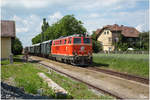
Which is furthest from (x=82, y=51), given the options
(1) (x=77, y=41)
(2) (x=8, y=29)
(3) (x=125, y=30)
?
(3) (x=125, y=30)

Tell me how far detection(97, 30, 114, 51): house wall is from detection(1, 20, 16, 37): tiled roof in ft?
113

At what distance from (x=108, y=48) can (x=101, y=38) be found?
5.13 meters

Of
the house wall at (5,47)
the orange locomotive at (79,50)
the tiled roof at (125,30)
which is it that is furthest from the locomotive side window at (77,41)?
the tiled roof at (125,30)

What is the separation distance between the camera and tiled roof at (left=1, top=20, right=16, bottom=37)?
23.9m

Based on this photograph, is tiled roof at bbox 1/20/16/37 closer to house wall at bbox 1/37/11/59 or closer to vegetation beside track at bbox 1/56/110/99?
house wall at bbox 1/37/11/59

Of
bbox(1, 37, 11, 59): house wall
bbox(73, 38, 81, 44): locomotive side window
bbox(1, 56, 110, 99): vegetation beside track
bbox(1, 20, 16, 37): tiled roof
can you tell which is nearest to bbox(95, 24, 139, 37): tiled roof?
bbox(1, 20, 16, 37): tiled roof

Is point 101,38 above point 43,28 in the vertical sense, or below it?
below

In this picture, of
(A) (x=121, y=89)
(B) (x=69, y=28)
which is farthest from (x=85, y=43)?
(B) (x=69, y=28)

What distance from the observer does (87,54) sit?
18469 millimetres

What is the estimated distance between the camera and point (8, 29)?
82.3ft

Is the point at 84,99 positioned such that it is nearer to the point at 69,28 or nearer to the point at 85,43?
the point at 85,43

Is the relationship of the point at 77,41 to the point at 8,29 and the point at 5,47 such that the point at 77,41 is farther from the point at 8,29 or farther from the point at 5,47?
the point at 8,29

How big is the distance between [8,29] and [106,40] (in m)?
37.4

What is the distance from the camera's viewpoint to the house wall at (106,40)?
55812 mm
